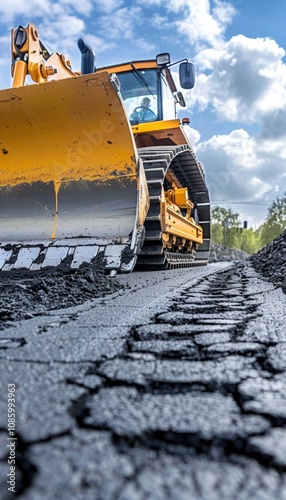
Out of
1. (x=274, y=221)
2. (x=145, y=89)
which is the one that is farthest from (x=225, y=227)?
(x=145, y=89)

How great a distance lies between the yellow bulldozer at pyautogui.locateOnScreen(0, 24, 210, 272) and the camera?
340 cm

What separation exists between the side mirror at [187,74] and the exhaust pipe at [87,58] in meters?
1.17

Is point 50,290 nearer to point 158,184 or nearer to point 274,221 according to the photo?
point 158,184

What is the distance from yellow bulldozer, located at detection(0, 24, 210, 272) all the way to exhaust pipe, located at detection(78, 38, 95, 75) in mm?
11

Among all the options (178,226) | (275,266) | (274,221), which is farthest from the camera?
(274,221)

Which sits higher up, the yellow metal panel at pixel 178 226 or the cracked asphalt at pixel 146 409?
the yellow metal panel at pixel 178 226

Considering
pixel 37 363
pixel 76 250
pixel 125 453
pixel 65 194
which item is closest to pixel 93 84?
pixel 65 194

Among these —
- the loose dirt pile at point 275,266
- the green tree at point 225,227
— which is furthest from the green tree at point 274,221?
the loose dirt pile at point 275,266

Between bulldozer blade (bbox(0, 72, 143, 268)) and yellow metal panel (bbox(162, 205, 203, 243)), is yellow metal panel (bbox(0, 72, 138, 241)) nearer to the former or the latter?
bulldozer blade (bbox(0, 72, 143, 268))

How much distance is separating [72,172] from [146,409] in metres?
3.47

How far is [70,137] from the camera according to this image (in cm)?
387

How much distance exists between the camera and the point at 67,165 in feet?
13.1

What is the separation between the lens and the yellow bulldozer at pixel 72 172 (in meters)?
3.40

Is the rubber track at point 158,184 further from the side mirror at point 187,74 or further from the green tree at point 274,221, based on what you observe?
the green tree at point 274,221
